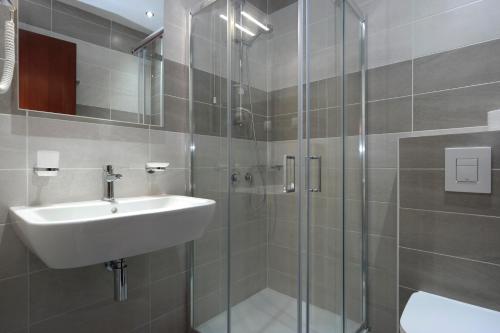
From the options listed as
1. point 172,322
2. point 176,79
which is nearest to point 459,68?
point 176,79

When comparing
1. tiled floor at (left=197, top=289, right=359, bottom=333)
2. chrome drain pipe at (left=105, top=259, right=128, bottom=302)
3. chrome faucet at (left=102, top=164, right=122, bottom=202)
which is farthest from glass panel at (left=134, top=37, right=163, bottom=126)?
tiled floor at (left=197, top=289, right=359, bottom=333)

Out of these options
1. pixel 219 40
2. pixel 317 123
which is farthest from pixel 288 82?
pixel 219 40

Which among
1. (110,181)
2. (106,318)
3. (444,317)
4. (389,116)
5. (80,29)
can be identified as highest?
(80,29)

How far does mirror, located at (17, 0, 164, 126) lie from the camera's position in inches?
41.9

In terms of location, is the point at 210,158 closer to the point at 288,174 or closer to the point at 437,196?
the point at 288,174

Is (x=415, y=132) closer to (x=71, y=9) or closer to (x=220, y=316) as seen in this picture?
(x=220, y=316)

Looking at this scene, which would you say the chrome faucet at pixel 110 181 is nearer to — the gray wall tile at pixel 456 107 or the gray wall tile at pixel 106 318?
the gray wall tile at pixel 106 318

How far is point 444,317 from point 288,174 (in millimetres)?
872

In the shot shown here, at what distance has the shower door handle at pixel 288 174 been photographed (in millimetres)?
1334

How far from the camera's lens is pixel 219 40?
60.4 inches

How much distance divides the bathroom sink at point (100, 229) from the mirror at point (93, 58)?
17.4 inches

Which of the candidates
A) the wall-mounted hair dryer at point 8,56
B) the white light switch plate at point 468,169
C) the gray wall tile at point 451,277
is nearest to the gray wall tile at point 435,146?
the white light switch plate at point 468,169

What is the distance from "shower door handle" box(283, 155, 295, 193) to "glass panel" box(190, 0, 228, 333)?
361mm

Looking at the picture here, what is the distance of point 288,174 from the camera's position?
54.4 inches
